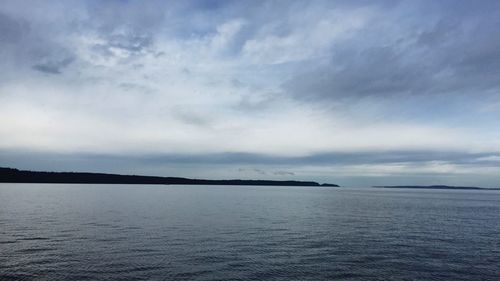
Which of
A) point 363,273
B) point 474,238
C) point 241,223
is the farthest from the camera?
point 241,223

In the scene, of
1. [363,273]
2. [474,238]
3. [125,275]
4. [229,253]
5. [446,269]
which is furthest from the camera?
[474,238]

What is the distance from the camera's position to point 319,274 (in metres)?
33.7

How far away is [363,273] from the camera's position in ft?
113

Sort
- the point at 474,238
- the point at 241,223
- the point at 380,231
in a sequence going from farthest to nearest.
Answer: the point at 241,223 → the point at 380,231 → the point at 474,238

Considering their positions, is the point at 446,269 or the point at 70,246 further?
the point at 70,246

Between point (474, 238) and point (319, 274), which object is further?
point (474, 238)

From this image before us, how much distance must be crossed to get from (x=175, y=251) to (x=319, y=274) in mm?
17055

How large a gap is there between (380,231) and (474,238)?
13.7 meters

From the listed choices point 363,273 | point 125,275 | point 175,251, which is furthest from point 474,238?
point 125,275

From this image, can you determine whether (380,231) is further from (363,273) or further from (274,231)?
(363,273)

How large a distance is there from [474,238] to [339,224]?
22.0 metres

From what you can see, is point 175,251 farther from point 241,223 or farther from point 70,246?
point 241,223

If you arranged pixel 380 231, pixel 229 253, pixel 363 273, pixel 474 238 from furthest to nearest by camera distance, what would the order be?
1. pixel 380 231
2. pixel 474 238
3. pixel 229 253
4. pixel 363 273

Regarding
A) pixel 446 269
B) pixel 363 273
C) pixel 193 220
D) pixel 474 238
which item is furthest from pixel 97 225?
pixel 474 238
